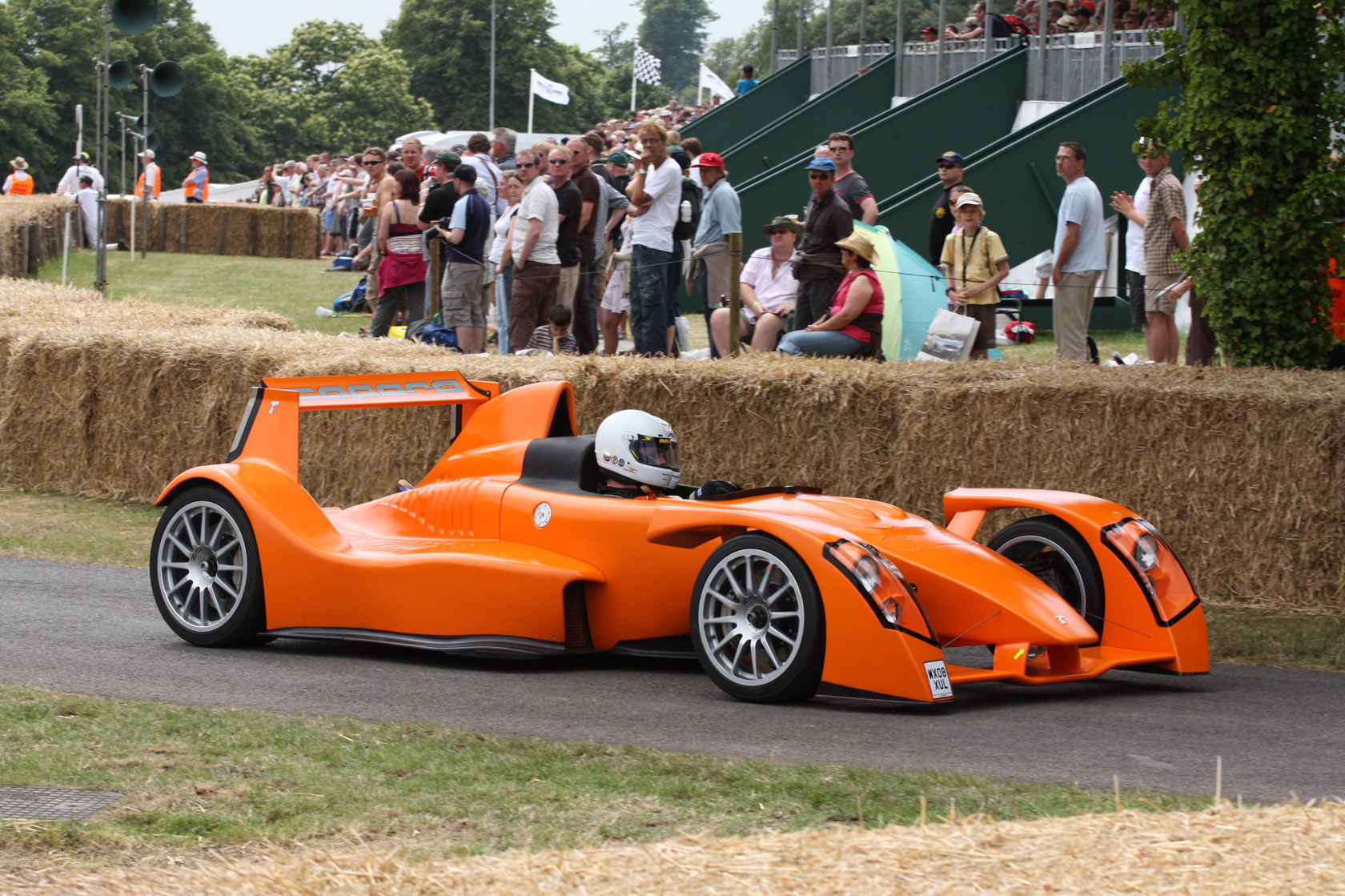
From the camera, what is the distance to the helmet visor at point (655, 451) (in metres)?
6.95

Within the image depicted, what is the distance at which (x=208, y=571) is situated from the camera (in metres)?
7.43

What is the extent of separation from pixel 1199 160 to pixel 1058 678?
4.42m

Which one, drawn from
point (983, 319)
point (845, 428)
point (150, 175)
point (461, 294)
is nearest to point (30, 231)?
point (150, 175)

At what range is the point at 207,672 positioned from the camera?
262 inches

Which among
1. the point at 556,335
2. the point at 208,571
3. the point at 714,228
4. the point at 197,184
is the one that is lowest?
the point at 208,571

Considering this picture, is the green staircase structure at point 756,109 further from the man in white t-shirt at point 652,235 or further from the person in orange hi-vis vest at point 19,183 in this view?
the person in orange hi-vis vest at point 19,183

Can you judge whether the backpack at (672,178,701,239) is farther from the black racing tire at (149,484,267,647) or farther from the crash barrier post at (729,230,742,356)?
the black racing tire at (149,484,267,647)

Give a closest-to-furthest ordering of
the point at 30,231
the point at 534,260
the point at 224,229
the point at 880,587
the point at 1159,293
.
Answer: the point at 880,587
the point at 1159,293
the point at 534,260
the point at 30,231
the point at 224,229

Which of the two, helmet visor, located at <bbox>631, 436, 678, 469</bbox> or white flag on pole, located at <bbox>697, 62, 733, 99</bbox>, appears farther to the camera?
white flag on pole, located at <bbox>697, 62, 733, 99</bbox>

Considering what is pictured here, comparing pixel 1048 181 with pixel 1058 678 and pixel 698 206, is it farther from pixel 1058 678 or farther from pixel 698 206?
pixel 1058 678

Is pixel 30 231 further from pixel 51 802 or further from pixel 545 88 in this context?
pixel 51 802

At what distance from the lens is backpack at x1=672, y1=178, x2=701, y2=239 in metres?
Result: 13.2

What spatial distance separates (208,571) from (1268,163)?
6471mm

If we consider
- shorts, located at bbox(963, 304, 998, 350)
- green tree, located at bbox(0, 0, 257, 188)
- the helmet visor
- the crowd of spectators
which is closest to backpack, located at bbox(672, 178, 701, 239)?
shorts, located at bbox(963, 304, 998, 350)
